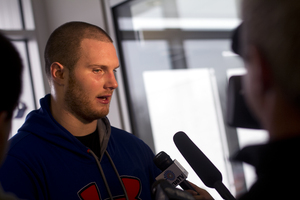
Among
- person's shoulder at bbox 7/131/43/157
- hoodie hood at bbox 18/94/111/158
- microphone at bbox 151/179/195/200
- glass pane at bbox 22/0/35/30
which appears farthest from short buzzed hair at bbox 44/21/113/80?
glass pane at bbox 22/0/35/30

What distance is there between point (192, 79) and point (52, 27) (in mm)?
1732

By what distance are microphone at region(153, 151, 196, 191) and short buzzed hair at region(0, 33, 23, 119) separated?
65 centimetres

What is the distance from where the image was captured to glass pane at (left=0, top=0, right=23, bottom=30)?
2.93 metres

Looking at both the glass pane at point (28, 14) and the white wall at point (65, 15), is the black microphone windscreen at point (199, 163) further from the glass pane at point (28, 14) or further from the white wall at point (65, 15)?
the glass pane at point (28, 14)

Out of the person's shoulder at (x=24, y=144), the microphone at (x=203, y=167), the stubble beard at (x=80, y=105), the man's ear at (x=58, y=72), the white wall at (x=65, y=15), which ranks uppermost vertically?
the white wall at (x=65, y=15)

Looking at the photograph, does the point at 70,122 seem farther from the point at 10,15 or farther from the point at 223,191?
the point at 10,15

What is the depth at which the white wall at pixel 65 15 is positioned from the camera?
102 inches

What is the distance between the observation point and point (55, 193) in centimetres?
110

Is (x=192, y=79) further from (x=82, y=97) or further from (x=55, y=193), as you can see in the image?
(x=55, y=193)

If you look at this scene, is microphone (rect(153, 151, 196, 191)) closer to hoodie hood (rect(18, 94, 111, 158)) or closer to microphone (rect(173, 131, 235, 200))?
microphone (rect(173, 131, 235, 200))

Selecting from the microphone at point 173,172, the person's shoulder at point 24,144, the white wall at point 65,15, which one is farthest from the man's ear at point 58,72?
the white wall at point 65,15

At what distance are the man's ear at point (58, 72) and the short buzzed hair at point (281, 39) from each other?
1088 mm

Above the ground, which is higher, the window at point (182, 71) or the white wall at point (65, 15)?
the white wall at point (65, 15)

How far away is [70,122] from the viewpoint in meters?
1.32
